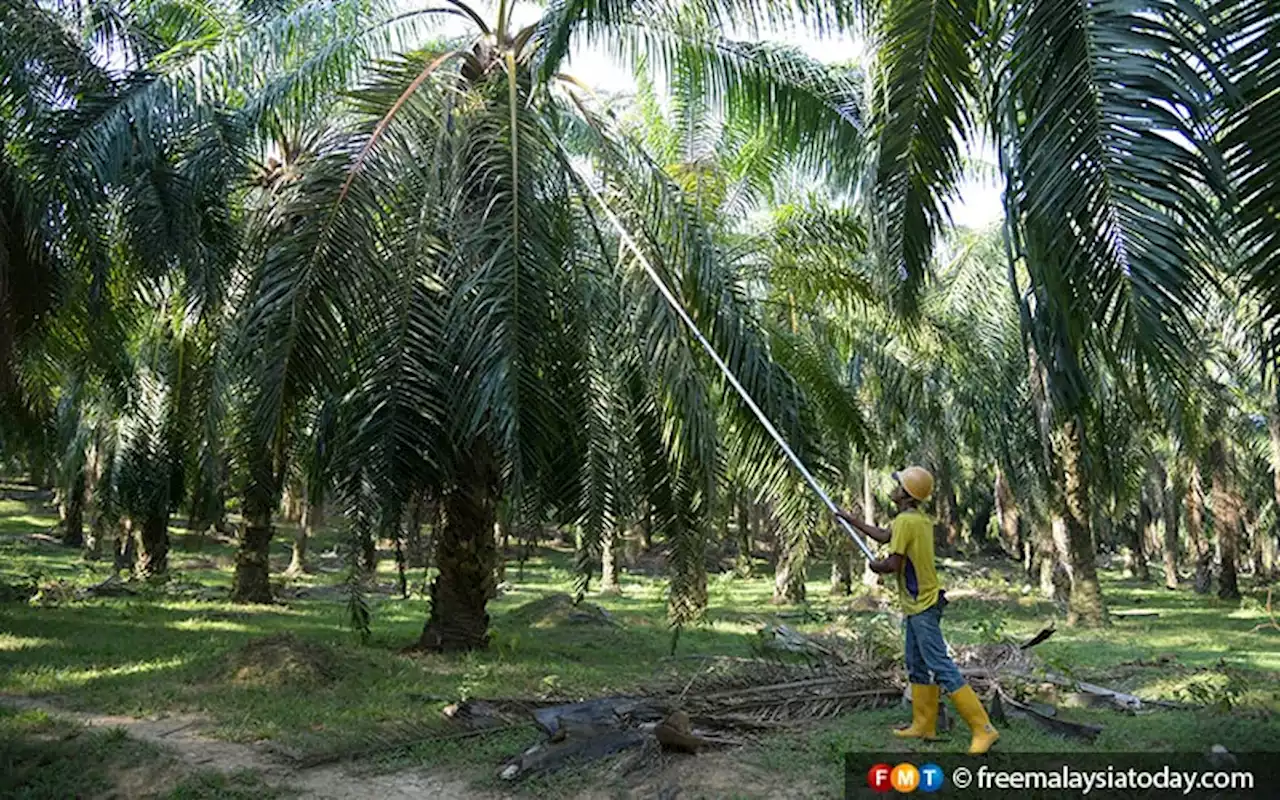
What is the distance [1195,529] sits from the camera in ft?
88.7

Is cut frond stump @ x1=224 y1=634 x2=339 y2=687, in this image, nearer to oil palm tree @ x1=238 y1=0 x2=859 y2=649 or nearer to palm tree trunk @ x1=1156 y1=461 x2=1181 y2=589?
oil palm tree @ x1=238 y1=0 x2=859 y2=649

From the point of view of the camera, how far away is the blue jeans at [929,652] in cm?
566

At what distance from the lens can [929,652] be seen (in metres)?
5.73

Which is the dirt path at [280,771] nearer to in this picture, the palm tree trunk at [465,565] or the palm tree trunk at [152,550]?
the palm tree trunk at [465,565]

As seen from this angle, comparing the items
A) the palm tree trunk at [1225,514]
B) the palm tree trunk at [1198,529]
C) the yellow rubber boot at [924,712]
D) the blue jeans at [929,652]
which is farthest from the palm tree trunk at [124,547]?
the palm tree trunk at [1198,529]

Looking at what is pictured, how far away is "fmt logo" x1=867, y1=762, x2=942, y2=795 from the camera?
5418mm

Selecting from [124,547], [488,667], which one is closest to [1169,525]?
[488,667]

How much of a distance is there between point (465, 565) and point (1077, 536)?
10.7 metres

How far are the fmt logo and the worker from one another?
331 millimetres

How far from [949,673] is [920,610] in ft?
1.21

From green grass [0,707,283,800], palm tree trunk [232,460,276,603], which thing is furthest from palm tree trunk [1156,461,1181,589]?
green grass [0,707,283,800]

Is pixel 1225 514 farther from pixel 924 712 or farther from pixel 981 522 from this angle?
pixel 981 522

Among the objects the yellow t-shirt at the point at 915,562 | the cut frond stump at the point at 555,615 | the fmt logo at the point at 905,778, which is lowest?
the cut frond stump at the point at 555,615

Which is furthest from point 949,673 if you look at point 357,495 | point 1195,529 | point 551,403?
point 1195,529
